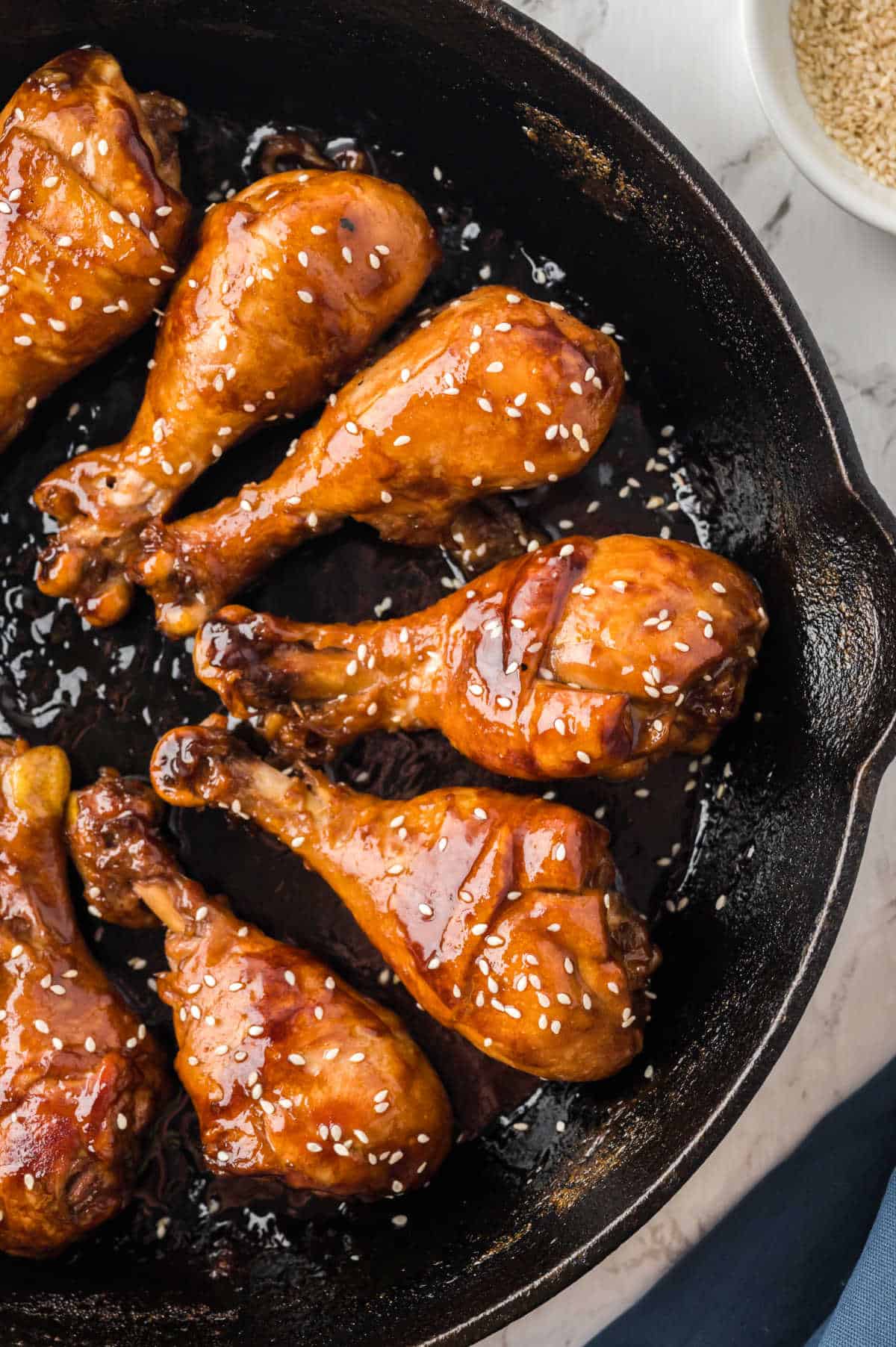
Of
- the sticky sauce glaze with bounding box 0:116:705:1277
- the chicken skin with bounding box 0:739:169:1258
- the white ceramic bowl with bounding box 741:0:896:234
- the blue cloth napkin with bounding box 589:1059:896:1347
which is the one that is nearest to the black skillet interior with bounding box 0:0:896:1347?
the sticky sauce glaze with bounding box 0:116:705:1277

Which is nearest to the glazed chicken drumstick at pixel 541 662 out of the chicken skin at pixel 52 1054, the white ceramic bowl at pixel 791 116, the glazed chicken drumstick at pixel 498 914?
the glazed chicken drumstick at pixel 498 914

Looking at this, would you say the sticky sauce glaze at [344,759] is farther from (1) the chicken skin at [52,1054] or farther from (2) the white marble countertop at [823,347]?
(2) the white marble countertop at [823,347]

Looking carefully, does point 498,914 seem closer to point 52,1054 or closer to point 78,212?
point 52,1054

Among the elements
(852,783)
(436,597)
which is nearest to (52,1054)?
(436,597)

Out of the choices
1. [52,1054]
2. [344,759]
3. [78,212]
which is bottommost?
[52,1054]

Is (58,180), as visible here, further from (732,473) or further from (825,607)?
(825,607)

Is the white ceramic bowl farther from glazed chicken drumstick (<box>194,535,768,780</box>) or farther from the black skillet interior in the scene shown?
glazed chicken drumstick (<box>194,535,768,780</box>)
